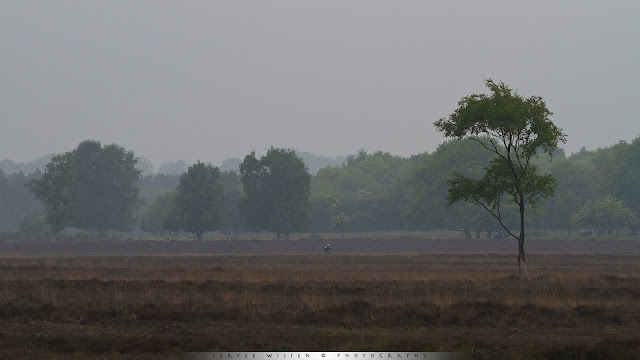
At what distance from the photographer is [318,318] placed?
28375 mm

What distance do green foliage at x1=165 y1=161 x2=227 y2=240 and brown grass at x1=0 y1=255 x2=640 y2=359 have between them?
87.9 metres

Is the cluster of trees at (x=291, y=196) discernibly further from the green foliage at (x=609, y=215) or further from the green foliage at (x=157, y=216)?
the green foliage at (x=157, y=216)

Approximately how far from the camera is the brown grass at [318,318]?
70.3ft

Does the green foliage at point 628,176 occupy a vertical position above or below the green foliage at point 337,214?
above

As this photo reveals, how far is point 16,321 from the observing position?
27.6 metres

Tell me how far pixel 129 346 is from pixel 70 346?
1.81 m

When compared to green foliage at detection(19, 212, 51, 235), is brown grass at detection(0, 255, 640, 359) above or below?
below

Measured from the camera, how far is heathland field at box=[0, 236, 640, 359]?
21.3m

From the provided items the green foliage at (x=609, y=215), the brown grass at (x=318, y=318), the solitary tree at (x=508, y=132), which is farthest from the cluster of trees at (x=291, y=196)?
the brown grass at (x=318, y=318)

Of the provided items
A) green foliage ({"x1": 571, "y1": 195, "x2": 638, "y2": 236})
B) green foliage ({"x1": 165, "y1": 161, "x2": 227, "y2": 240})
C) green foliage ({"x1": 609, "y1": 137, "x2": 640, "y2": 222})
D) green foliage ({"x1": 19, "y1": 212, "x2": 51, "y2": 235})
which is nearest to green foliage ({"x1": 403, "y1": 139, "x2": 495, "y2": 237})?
green foliage ({"x1": 571, "y1": 195, "x2": 638, "y2": 236})

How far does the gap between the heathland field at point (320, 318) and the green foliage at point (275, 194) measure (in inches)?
Result: 3644

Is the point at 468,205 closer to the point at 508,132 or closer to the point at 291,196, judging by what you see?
the point at 291,196

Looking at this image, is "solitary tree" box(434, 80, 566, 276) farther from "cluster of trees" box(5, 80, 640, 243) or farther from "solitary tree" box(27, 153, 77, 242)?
"solitary tree" box(27, 153, 77, 242)

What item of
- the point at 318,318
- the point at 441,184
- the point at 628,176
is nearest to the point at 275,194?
the point at 441,184
